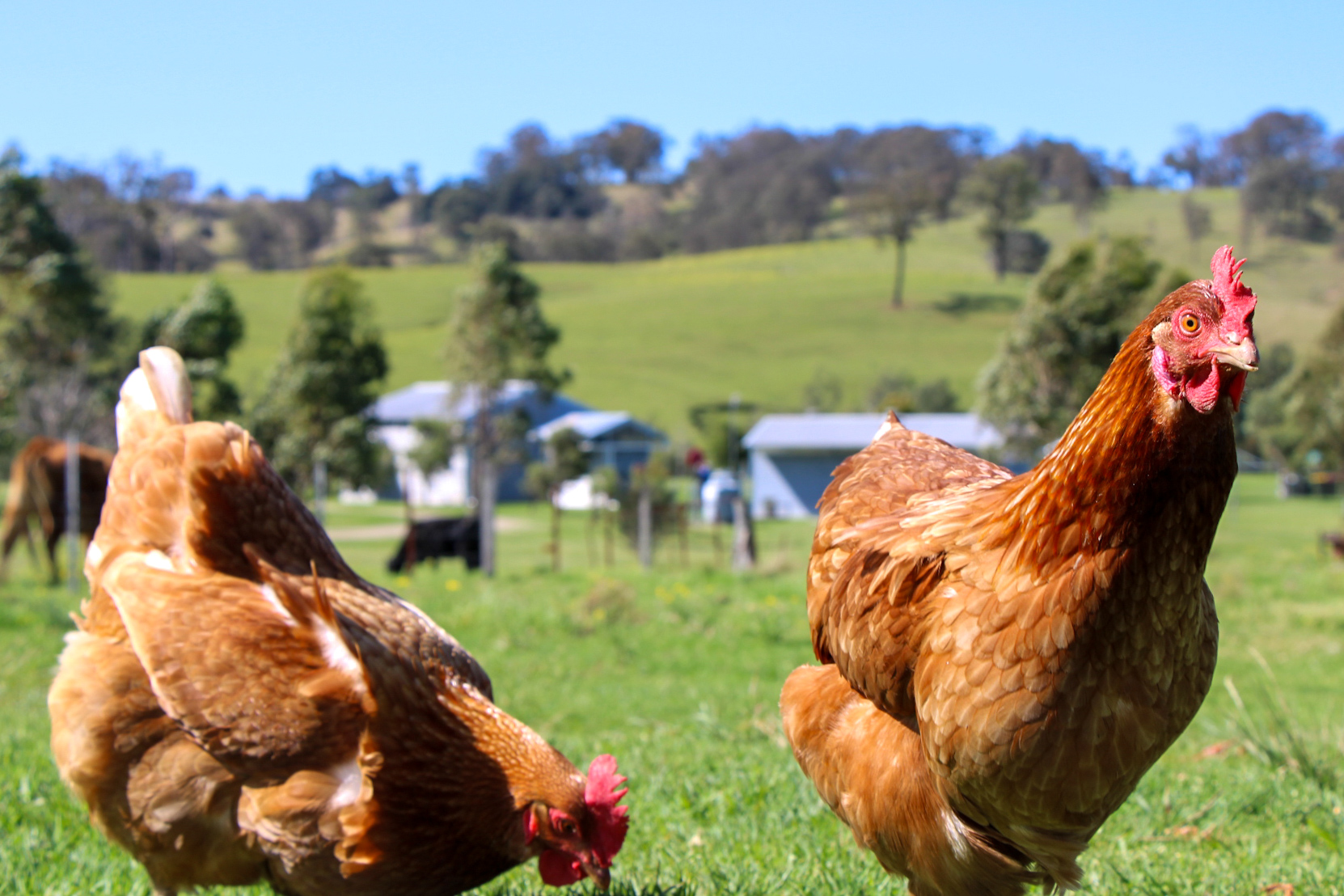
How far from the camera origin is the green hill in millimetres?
57156

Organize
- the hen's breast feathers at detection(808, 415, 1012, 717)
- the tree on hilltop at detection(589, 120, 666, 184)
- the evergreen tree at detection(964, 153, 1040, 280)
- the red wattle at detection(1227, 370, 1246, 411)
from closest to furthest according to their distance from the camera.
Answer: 1. the red wattle at detection(1227, 370, 1246, 411)
2. the hen's breast feathers at detection(808, 415, 1012, 717)
3. the evergreen tree at detection(964, 153, 1040, 280)
4. the tree on hilltop at detection(589, 120, 666, 184)

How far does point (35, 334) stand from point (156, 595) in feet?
41.1

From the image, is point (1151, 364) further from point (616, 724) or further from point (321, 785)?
point (616, 724)

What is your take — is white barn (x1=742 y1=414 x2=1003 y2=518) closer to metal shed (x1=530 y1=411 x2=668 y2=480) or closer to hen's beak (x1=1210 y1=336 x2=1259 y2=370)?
metal shed (x1=530 y1=411 x2=668 y2=480)

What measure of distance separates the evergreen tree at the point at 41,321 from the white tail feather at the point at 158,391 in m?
10.8

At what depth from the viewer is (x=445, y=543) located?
17.0 meters

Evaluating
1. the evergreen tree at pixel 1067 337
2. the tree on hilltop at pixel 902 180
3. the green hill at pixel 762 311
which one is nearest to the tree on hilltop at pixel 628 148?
the tree on hilltop at pixel 902 180

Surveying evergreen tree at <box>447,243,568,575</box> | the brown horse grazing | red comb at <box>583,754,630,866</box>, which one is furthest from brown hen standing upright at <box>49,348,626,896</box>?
evergreen tree at <box>447,243,568,575</box>

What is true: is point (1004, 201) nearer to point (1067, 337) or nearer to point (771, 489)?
point (771, 489)

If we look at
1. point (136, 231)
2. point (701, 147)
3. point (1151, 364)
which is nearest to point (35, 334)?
point (1151, 364)

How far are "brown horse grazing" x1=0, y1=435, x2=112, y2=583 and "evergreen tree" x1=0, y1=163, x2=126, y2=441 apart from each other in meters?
1.23

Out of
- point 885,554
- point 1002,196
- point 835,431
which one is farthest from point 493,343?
point 1002,196

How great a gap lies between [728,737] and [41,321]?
1210cm

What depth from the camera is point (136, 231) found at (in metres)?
83.8
